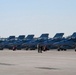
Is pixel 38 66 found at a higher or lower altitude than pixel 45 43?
lower

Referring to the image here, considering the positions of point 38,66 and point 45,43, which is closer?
point 38,66

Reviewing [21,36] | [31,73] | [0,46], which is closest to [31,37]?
[21,36]

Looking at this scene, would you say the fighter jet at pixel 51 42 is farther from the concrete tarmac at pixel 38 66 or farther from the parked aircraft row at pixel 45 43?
the concrete tarmac at pixel 38 66

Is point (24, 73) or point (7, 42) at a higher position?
point (7, 42)

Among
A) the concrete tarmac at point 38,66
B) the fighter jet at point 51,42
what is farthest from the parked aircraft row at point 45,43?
the concrete tarmac at point 38,66

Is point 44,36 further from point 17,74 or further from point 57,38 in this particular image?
point 17,74

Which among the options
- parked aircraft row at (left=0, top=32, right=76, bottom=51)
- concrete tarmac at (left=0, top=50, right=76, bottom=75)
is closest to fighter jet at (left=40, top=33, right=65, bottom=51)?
parked aircraft row at (left=0, top=32, right=76, bottom=51)

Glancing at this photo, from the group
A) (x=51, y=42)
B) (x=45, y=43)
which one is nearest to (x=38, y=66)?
(x=45, y=43)

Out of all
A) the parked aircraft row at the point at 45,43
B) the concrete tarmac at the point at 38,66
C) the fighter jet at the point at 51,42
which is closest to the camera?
the concrete tarmac at the point at 38,66

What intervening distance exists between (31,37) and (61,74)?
85.4m

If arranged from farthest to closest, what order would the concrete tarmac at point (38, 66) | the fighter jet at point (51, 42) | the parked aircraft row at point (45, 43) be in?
the fighter jet at point (51, 42), the parked aircraft row at point (45, 43), the concrete tarmac at point (38, 66)

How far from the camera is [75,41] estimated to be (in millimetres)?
81375

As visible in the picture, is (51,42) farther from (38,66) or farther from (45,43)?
(38,66)

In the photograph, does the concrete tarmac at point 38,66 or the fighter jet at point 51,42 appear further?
the fighter jet at point 51,42
